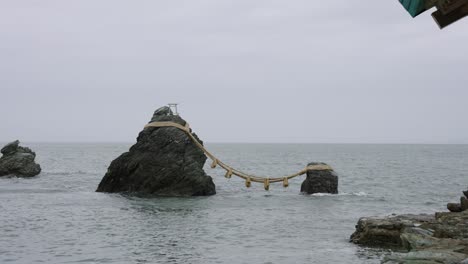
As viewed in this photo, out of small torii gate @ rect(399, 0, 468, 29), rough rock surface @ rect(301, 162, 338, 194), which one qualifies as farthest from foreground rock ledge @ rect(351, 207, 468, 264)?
rough rock surface @ rect(301, 162, 338, 194)

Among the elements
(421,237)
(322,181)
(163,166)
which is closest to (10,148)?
(163,166)

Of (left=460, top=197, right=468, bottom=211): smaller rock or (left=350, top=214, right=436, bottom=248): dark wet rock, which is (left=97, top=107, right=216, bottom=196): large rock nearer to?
(left=350, top=214, right=436, bottom=248): dark wet rock

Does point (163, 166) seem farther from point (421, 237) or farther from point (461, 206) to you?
point (421, 237)

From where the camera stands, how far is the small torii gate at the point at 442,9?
316 inches

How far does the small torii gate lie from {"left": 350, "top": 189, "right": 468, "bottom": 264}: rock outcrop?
15.0ft

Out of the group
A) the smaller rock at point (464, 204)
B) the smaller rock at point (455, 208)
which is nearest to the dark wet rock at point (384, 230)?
the smaller rock at point (455, 208)

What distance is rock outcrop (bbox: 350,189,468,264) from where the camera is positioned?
10.9 meters

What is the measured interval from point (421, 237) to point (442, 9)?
21.7ft

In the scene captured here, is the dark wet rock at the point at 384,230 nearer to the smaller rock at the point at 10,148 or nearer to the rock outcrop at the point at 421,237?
the rock outcrop at the point at 421,237

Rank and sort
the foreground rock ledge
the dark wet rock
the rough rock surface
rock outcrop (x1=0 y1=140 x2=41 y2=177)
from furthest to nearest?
rock outcrop (x1=0 y1=140 x2=41 y2=177), the rough rock surface, the dark wet rock, the foreground rock ledge

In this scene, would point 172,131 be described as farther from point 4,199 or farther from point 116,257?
point 116,257

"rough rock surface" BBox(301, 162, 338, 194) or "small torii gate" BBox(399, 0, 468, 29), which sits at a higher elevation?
"small torii gate" BBox(399, 0, 468, 29)

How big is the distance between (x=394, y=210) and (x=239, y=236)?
35.7 ft

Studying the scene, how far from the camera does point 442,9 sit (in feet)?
26.8
